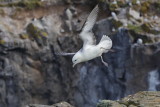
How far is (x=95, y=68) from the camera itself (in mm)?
17859

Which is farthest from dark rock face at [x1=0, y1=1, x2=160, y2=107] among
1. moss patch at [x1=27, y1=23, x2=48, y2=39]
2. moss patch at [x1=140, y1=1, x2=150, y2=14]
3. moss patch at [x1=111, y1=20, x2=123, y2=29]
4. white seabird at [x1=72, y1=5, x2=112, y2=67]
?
white seabird at [x1=72, y1=5, x2=112, y2=67]

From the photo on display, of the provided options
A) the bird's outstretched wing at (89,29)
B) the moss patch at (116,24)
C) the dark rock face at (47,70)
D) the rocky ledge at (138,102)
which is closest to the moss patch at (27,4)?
the dark rock face at (47,70)

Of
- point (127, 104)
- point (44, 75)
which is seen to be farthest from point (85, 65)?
point (127, 104)

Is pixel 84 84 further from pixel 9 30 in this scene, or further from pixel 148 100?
pixel 148 100

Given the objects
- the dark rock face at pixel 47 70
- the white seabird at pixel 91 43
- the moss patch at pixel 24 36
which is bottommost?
the dark rock face at pixel 47 70

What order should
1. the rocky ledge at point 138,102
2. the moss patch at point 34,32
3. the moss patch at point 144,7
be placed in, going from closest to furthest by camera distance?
the rocky ledge at point 138,102 < the moss patch at point 144,7 < the moss patch at point 34,32

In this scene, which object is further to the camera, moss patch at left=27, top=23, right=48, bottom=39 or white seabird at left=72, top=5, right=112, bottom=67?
moss patch at left=27, top=23, right=48, bottom=39

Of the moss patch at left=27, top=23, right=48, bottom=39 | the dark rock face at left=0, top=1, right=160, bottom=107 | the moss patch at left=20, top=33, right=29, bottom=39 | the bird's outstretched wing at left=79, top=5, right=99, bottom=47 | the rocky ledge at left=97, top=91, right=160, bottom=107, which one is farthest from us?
the moss patch at left=27, top=23, right=48, bottom=39

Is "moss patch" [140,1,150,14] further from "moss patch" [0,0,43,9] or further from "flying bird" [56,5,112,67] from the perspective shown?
"flying bird" [56,5,112,67]

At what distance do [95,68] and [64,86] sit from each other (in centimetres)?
158

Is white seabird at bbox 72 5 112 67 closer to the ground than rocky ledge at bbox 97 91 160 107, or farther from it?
farther from it

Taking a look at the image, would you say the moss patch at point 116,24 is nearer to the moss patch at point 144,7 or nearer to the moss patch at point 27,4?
the moss patch at point 144,7

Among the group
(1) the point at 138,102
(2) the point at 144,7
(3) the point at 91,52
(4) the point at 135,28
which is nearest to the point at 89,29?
(3) the point at 91,52

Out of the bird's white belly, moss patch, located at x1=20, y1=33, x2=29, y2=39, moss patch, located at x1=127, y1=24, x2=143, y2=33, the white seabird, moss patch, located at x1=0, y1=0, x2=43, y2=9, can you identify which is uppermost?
moss patch, located at x1=0, y1=0, x2=43, y2=9
